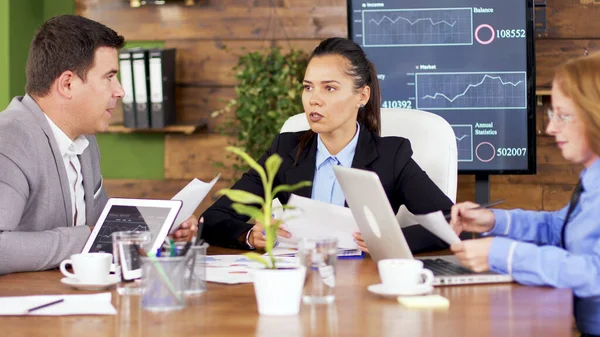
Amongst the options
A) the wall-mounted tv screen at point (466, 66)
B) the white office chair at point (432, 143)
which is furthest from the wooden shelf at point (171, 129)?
the white office chair at point (432, 143)

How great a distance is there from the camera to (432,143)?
104 inches

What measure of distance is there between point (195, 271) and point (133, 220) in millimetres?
364

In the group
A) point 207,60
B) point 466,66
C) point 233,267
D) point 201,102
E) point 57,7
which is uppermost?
point 57,7

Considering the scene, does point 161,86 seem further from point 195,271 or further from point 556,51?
point 195,271

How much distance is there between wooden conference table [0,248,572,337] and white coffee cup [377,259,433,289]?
36mm

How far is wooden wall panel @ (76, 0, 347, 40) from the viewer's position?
170 inches

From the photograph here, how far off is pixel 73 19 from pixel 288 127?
83 cm

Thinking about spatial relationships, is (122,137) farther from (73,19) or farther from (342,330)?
(342,330)

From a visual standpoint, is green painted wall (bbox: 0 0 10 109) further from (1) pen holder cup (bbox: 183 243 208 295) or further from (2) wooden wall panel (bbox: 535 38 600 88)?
(1) pen holder cup (bbox: 183 243 208 295)

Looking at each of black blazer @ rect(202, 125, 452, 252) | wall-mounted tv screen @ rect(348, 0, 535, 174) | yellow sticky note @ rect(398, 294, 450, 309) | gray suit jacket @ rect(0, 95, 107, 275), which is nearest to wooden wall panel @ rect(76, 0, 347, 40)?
wall-mounted tv screen @ rect(348, 0, 535, 174)

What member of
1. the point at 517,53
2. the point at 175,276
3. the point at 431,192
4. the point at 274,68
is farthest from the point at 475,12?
the point at 175,276

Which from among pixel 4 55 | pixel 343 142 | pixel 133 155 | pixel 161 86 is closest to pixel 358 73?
pixel 343 142

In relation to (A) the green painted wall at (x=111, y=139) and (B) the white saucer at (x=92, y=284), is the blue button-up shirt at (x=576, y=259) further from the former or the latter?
(A) the green painted wall at (x=111, y=139)

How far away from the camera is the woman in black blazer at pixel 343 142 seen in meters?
2.40
